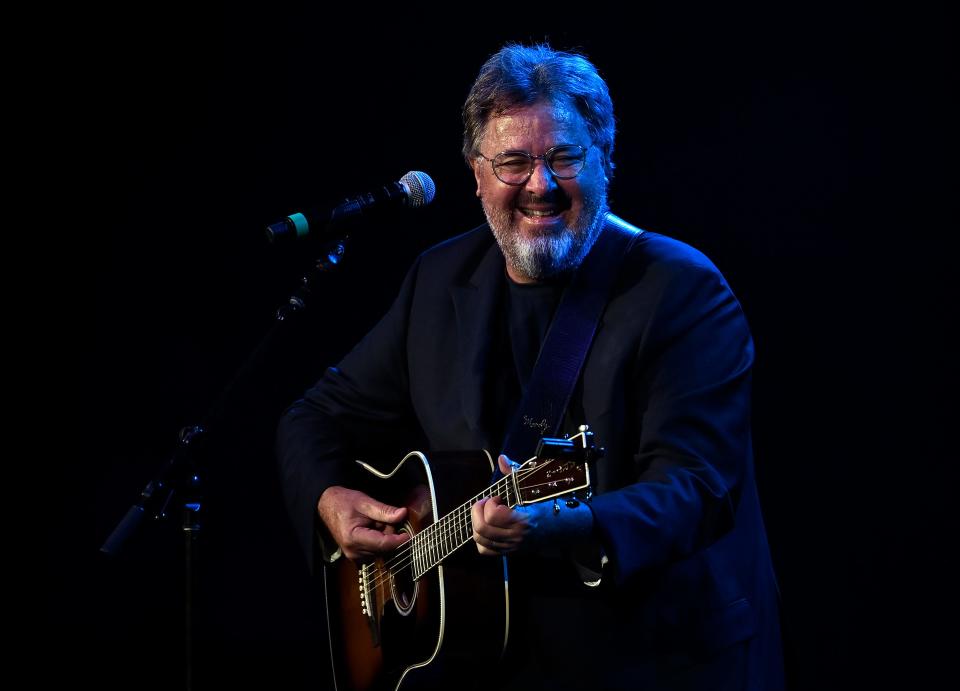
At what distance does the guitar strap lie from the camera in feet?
8.03

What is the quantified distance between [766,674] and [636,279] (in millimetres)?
953

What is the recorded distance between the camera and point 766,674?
2379 millimetres

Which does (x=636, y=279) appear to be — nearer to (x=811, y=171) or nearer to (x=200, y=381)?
(x=811, y=171)

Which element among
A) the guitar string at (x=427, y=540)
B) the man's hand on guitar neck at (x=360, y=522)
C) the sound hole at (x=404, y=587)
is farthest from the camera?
the man's hand on guitar neck at (x=360, y=522)

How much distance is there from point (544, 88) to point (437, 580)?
122 centimetres

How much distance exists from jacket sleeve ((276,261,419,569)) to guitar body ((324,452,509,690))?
0.40ft

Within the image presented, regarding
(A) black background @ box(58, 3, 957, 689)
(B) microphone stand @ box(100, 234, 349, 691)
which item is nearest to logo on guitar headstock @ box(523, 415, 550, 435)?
(B) microphone stand @ box(100, 234, 349, 691)

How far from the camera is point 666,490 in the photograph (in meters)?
2.12

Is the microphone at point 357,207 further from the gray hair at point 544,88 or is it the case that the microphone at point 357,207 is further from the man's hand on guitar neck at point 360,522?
the man's hand on guitar neck at point 360,522

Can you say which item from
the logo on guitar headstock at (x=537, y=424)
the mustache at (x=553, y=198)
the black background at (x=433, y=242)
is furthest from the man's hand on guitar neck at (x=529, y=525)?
the black background at (x=433, y=242)

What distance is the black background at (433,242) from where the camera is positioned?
3.31 m

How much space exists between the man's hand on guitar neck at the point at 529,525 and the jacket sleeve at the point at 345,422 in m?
0.98

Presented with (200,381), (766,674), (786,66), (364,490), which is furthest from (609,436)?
(200,381)

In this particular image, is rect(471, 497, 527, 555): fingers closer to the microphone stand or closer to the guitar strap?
the guitar strap
